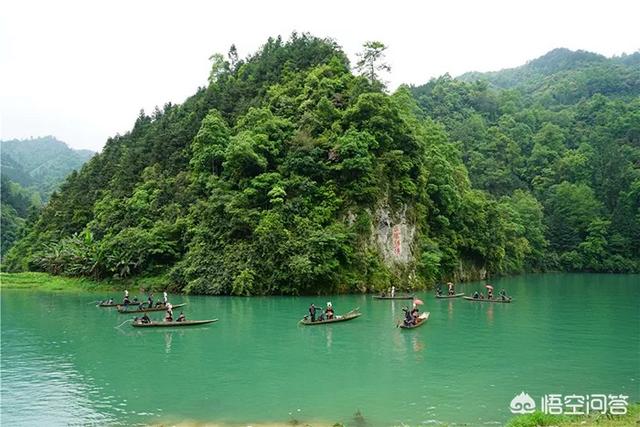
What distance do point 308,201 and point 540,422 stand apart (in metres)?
33.4

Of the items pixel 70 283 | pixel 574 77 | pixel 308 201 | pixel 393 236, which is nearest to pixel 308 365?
pixel 308 201

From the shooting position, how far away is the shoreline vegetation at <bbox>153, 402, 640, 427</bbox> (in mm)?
11461

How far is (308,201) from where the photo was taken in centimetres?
4419

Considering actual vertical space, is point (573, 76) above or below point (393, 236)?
above

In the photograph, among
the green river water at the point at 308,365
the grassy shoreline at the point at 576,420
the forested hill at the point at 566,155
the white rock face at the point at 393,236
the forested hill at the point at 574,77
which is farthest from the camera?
the forested hill at the point at 574,77

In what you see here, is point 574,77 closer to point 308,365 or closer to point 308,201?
point 308,201

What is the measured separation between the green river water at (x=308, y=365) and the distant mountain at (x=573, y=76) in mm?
100819

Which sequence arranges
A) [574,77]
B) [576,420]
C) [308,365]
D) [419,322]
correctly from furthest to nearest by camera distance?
[574,77] → [419,322] → [308,365] → [576,420]

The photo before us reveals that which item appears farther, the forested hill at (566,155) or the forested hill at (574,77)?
the forested hill at (574,77)

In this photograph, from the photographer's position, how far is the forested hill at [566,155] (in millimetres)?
71312

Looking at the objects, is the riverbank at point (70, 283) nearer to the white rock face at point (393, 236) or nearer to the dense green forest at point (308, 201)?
the dense green forest at point (308, 201)

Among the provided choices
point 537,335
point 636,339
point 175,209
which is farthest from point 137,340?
point 175,209

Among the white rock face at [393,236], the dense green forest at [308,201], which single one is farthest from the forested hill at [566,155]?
the white rock face at [393,236]

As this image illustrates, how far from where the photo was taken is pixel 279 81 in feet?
191
